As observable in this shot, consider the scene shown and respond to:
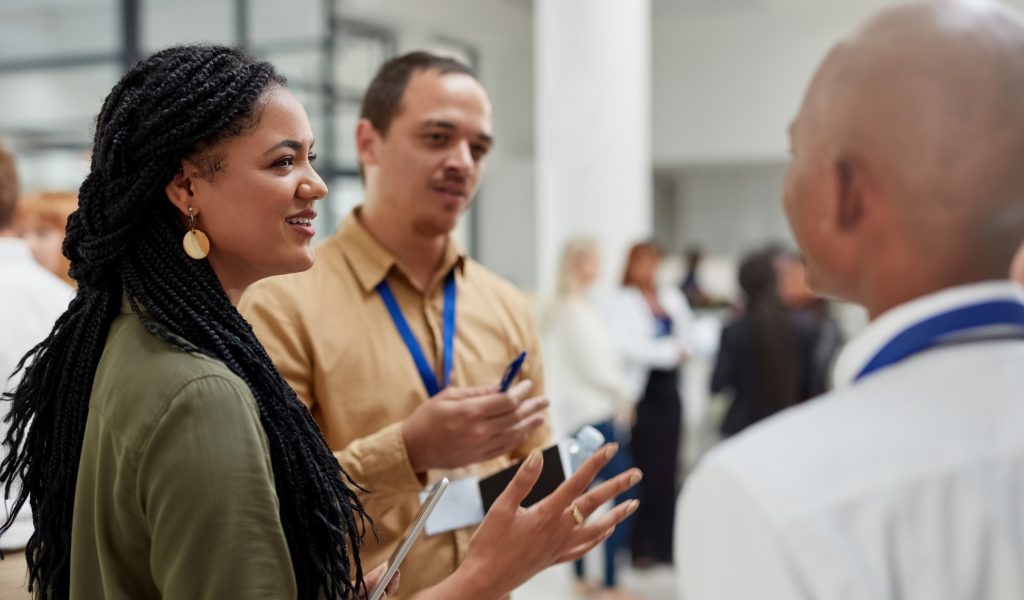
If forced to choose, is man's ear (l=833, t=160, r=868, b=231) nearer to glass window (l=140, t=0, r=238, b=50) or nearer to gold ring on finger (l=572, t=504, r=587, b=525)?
gold ring on finger (l=572, t=504, r=587, b=525)

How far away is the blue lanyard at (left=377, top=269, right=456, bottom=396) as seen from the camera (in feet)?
6.01

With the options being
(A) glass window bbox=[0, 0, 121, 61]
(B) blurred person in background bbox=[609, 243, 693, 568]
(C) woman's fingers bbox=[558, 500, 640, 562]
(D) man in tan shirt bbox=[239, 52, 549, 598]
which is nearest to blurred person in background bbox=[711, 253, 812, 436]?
(B) blurred person in background bbox=[609, 243, 693, 568]

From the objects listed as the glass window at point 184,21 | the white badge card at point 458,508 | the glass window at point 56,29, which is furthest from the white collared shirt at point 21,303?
the glass window at point 56,29

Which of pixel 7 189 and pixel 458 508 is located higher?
pixel 7 189

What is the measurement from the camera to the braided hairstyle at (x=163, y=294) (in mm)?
1081

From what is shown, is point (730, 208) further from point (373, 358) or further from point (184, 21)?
point (373, 358)

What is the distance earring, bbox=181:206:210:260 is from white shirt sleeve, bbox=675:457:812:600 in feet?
2.14

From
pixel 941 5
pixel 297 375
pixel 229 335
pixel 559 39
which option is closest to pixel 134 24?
pixel 559 39

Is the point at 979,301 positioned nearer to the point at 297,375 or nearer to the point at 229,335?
the point at 229,335

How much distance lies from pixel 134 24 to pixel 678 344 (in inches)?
178

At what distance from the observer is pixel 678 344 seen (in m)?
5.53

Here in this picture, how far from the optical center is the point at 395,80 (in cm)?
203

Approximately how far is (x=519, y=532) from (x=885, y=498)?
24.1 inches

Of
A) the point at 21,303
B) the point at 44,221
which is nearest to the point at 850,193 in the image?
the point at 21,303
